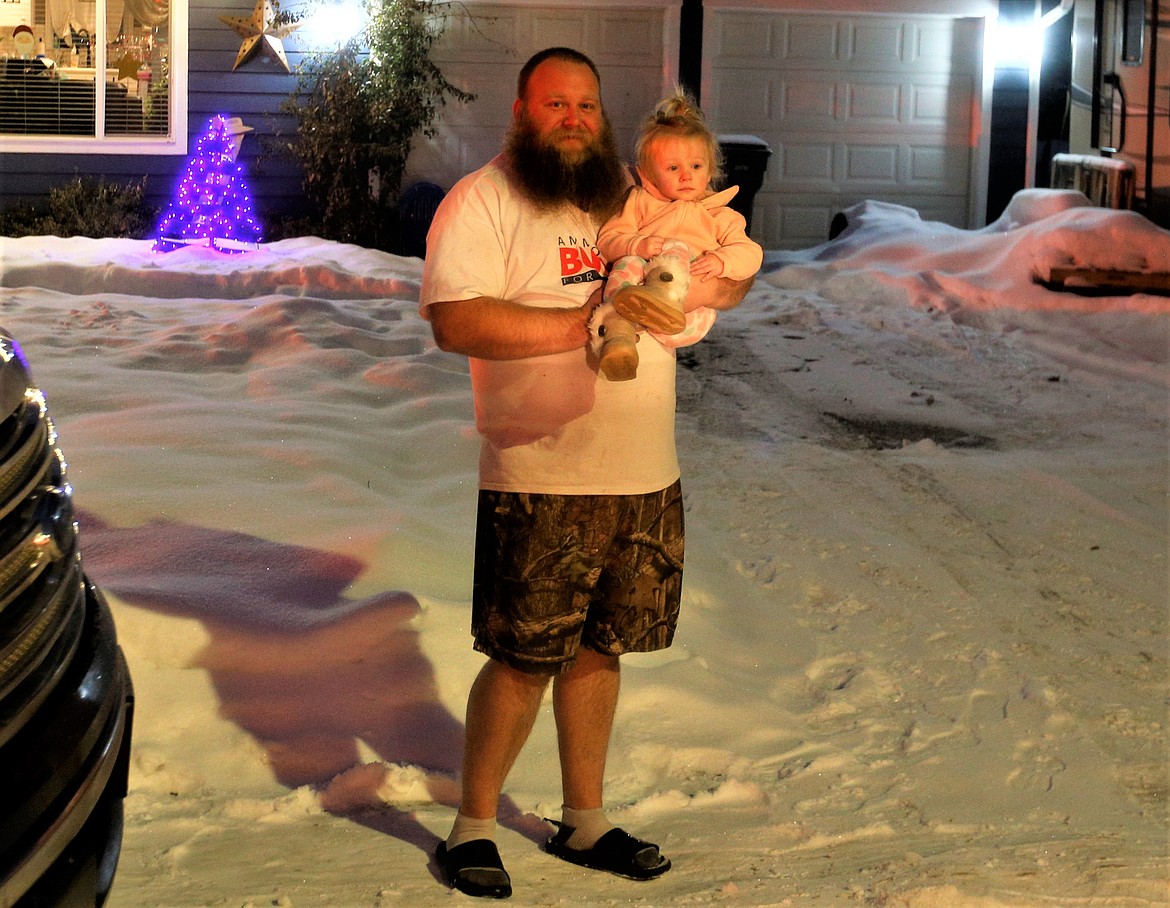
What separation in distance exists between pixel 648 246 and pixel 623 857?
134 cm

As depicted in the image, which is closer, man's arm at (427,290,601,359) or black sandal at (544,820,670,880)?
man's arm at (427,290,601,359)

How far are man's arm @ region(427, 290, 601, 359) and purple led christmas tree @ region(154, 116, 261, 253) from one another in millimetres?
10773

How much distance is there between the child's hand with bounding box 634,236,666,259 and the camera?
2.88 meters

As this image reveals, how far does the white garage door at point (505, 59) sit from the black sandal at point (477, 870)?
12.6 metres

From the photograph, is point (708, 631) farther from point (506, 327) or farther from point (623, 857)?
point (506, 327)

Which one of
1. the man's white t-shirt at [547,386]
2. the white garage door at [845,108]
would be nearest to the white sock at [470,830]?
the man's white t-shirt at [547,386]

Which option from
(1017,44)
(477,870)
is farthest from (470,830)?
(1017,44)

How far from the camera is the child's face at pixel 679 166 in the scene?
114 inches

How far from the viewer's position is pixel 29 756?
1906mm

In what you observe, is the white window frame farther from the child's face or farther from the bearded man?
the child's face

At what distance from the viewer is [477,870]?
2.84m

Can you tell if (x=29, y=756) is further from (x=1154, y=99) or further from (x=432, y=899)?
(x=1154, y=99)

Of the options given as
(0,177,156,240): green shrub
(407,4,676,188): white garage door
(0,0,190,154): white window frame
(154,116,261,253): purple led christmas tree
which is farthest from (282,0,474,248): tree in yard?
(0,177,156,240): green shrub

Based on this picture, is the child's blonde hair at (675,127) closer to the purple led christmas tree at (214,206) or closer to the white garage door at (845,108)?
the purple led christmas tree at (214,206)
